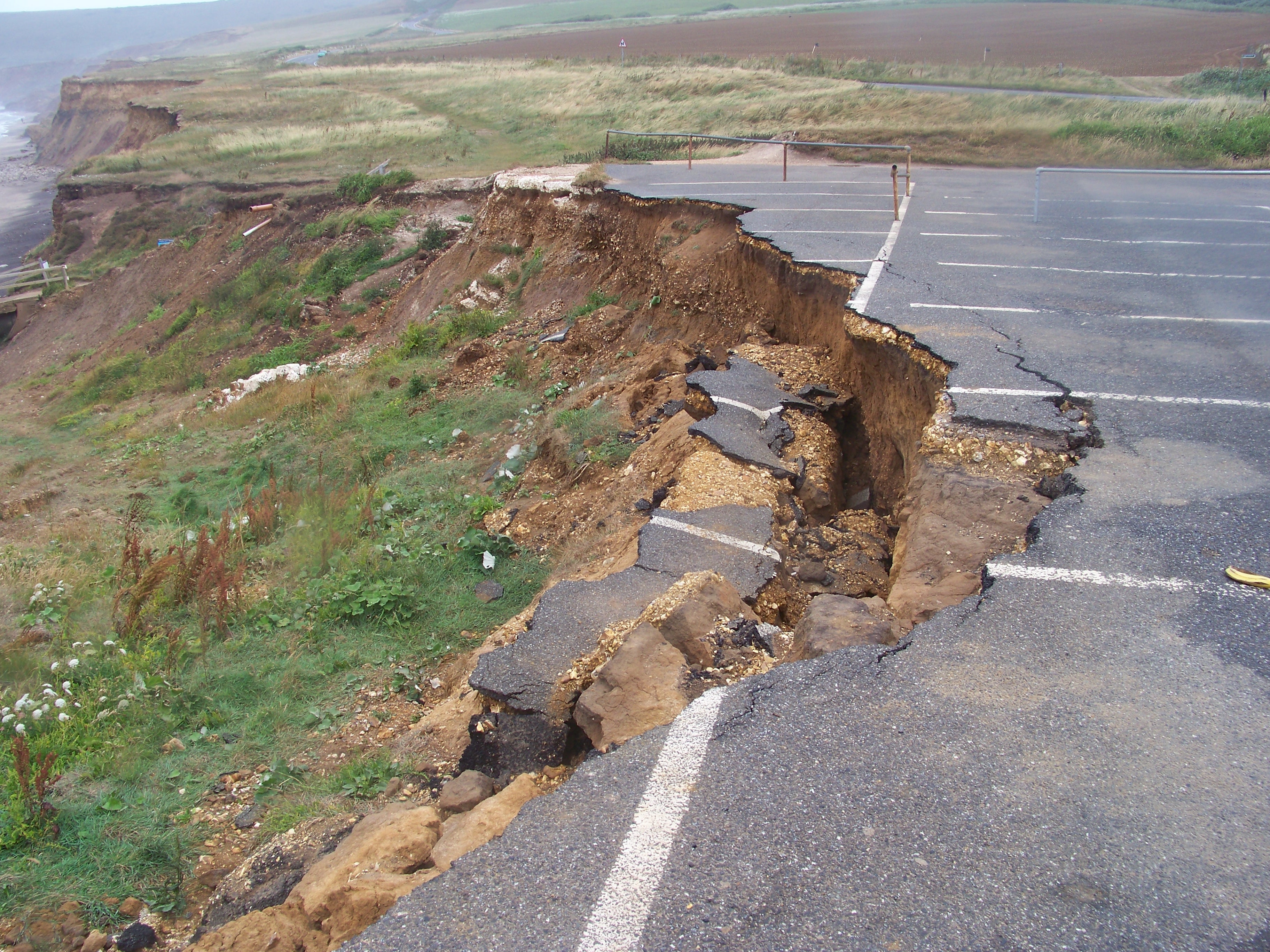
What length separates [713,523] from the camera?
5949 mm

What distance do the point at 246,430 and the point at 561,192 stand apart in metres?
7.58

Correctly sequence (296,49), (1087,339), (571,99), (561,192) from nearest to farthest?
(1087,339)
(561,192)
(571,99)
(296,49)

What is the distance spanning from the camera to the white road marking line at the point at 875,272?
26.1 feet

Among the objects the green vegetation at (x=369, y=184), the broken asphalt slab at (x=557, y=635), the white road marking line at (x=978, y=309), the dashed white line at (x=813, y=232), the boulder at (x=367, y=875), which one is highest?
the green vegetation at (x=369, y=184)

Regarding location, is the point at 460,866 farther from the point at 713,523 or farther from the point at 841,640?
the point at 713,523

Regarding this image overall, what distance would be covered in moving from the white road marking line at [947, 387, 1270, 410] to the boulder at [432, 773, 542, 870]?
4145mm

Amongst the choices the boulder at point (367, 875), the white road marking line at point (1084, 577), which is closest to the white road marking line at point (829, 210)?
the white road marking line at point (1084, 577)

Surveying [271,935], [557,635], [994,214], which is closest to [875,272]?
[994,214]

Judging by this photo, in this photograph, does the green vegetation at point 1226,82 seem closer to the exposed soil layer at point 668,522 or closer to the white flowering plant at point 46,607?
the exposed soil layer at point 668,522

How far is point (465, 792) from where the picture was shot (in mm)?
4062

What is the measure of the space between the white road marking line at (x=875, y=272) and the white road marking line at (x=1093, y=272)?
0.65m

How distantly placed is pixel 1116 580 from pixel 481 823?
3.12m

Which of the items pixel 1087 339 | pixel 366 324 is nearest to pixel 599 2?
pixel 366 324

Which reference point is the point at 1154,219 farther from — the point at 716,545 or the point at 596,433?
the point at 716,545
